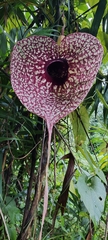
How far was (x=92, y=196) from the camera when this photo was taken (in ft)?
1.67

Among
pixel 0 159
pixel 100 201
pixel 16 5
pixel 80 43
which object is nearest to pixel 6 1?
pixel 16 5

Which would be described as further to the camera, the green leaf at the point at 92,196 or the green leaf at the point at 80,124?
the green leaf at the point at 80,124

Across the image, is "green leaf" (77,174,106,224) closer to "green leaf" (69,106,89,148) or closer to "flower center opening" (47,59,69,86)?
"green leaf" (69,106,89,148)

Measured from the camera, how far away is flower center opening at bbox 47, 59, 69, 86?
454 mm

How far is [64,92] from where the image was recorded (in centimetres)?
43

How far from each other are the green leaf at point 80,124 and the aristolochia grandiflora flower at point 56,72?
0.16m

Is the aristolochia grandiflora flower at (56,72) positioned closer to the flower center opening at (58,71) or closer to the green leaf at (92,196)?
the flower center opening at (58,71)

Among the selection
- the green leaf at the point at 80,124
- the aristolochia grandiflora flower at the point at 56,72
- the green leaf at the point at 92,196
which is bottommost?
the green leaf at the point at 92,196

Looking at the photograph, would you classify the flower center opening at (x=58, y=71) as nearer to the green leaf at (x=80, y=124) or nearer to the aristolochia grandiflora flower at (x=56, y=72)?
the aristolochia grandiflora flower at (x=56, y=72)

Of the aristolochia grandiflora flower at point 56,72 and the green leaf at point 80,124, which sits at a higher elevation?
the aristolochia grandiflora flower at point 56,72

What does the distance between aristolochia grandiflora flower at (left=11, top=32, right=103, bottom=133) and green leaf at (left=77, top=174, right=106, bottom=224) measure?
0.56 ft

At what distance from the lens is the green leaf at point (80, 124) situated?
1.95ft

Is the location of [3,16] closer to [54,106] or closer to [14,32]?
[14,32]

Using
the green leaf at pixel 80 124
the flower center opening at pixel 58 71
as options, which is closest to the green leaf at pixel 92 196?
the green leaf at pixel 80 124
